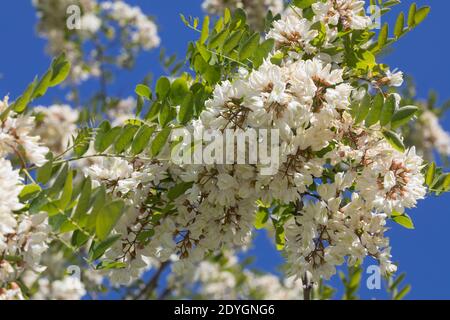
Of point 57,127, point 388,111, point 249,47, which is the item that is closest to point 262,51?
point 249,47

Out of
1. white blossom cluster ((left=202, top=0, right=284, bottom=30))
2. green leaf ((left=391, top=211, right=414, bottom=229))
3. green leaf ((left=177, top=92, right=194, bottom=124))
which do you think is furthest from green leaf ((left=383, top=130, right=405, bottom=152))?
white blossom cluster ((left=202, top=0, right=284, bottom=30))

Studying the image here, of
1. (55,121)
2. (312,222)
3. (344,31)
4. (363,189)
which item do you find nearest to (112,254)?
(312,222)

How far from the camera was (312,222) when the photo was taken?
185 centimetres

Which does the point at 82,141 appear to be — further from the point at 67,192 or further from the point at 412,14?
the point at 412,14

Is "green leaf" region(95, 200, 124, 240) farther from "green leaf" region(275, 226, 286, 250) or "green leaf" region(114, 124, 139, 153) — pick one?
"green leaf" region(275, 226, 286, 250)

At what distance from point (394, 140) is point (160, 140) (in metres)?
0.59

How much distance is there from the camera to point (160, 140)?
181 centimetres

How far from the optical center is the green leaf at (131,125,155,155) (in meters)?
1.83

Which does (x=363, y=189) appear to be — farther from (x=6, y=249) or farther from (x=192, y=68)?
(x=6, y=249)

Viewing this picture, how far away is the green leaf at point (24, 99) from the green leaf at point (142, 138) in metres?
0.29

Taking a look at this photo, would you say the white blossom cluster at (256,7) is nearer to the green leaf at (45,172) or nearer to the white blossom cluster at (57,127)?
the white blossom cluster at (57,127)

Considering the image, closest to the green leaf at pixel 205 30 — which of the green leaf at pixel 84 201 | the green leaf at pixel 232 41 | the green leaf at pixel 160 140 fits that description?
the green leaf at pixel 232 41

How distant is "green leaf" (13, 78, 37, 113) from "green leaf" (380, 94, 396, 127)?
2.88 ft
